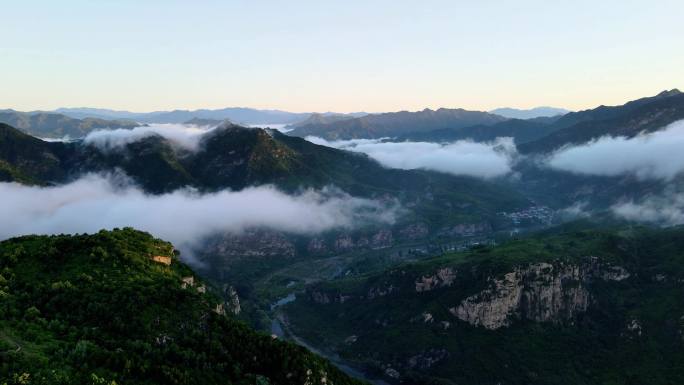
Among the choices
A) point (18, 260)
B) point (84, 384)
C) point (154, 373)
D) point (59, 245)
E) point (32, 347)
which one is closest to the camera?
point (84, 384)

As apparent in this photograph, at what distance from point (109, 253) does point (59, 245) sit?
52.7ft

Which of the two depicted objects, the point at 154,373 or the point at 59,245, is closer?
the point at 154,373

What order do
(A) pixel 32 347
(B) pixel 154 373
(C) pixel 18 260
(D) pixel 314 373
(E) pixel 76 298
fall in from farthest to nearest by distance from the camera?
(C) pixel 18 260, (D) pixel 314 373, (E) pixel 76 298, (B) pixel 154 373, (A) pixel 32 347

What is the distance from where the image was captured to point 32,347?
348ft

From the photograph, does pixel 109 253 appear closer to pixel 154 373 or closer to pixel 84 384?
pixel 154 373

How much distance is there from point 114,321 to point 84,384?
125ft

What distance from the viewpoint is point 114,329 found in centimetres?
13200

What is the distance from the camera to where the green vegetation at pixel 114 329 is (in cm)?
10569

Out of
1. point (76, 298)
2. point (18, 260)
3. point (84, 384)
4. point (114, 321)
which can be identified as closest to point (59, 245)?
point (18, 260)

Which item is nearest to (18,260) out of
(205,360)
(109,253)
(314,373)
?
(109,253)

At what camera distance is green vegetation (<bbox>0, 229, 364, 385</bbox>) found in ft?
347

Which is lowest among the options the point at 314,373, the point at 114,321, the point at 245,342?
the point at 314,373

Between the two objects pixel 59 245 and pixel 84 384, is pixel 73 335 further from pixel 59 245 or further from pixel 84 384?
pixel 59 245

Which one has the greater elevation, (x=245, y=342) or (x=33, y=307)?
(x=33, y=307)
